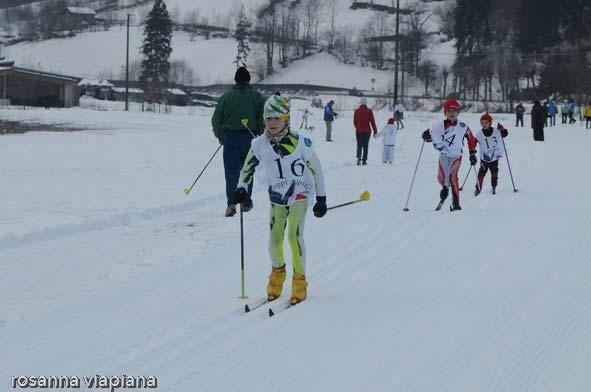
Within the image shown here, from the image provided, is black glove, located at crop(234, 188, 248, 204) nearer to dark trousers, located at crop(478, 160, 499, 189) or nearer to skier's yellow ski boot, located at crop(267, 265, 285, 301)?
skier's yellow ski boot, located at crop(267, 265, 285, 301)

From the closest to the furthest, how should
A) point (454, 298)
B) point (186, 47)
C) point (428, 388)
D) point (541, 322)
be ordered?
1. point (428, 388)
2. point (541, 322)
3. point (454, 298)
4. point (186, 47)

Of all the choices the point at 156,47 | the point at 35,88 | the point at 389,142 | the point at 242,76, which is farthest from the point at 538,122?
the point at 156,47

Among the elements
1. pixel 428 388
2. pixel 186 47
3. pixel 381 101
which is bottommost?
pixel 428 388

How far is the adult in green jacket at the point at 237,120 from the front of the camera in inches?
414

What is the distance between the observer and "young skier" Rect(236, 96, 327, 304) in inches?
255

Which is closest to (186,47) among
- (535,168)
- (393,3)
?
(393,3)

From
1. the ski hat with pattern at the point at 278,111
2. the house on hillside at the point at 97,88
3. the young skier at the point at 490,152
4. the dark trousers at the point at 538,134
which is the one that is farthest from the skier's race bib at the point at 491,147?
the house on hillside at the point at 97,88

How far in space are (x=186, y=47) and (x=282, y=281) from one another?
127m

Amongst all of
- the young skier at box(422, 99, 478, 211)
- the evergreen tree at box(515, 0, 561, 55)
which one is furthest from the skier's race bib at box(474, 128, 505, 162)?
the evergreen tree at box(515, 0, 561, 55)

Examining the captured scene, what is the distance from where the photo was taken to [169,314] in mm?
6117

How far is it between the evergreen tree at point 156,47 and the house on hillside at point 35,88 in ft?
88.2

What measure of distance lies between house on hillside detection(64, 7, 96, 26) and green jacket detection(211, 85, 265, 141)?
149 m

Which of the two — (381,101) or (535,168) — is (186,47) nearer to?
(381,101)

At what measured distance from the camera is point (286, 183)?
6562 mm
